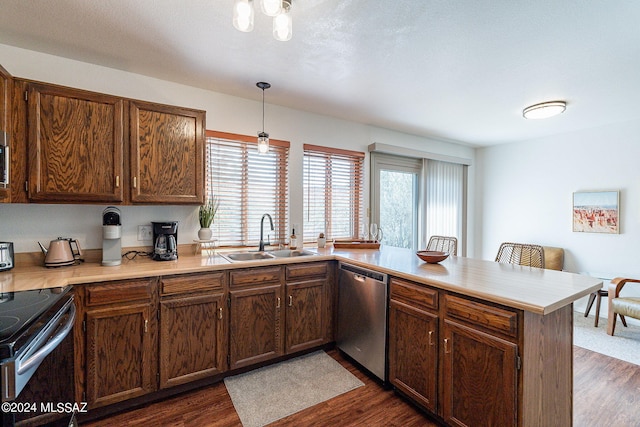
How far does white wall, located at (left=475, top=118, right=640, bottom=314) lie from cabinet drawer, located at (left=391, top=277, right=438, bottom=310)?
3586 millimetres

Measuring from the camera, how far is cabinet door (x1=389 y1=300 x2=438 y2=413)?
5.95 ft

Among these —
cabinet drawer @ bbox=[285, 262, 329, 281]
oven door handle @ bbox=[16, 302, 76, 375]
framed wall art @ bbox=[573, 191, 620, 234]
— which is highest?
framed wall art @ bbox=[573, 191, 620, 234]

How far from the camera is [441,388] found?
1.77 m

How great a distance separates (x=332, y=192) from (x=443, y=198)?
7.26 ft

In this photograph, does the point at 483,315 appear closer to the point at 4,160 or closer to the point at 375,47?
the point at 375,47

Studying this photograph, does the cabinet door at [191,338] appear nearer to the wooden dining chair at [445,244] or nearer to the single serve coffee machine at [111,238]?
the single serve coffee machine at [111,238]

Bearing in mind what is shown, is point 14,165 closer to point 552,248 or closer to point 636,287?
point 552,248

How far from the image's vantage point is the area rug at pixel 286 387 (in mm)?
1941

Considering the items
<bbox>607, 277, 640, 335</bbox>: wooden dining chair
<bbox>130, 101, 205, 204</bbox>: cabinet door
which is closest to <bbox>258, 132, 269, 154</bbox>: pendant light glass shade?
<bbox>130, 101, 205, 204</bbox>: cabinet door

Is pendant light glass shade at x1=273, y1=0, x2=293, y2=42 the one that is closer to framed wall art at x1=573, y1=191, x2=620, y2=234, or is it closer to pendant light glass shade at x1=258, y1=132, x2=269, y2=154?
pendant light glass shade at x1=258, y1=132, x2=269, y2=154

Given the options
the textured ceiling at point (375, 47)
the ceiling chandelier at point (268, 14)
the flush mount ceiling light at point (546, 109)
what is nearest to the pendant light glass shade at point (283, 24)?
the ceiling chandelier at point (268, 14)

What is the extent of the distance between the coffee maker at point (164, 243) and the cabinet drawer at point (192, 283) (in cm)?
38

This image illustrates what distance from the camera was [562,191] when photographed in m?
4.16

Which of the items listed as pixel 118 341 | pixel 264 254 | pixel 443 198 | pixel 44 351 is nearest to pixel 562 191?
pixel 443 198
